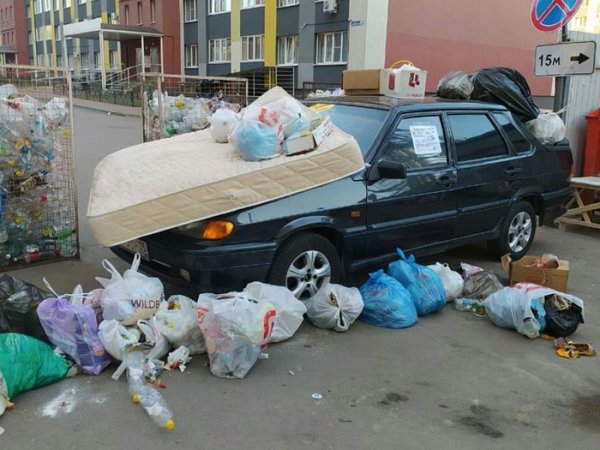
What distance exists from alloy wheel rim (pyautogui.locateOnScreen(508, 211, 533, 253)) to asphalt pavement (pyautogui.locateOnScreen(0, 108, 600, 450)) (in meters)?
1.78

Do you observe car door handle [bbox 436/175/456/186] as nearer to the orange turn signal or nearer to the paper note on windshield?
the paper note on windshield

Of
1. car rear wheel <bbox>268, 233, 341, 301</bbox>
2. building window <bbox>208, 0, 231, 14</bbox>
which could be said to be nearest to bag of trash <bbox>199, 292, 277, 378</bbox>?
car rear wheel <bbox>268, 233, 341, 301</bbox>

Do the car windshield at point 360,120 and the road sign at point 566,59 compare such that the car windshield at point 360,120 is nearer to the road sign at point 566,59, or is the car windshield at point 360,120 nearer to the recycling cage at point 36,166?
the recycling cage at point 36,166

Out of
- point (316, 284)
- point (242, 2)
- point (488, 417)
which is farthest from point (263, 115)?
point (242, 2)

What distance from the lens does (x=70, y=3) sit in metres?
52.8

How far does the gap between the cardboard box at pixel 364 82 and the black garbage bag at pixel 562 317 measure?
9.12 feet

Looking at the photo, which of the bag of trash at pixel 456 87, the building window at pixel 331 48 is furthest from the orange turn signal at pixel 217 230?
the building window at pixel 331 48

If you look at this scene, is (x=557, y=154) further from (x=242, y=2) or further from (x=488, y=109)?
(x=242, y=2)

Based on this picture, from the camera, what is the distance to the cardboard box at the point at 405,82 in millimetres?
5754

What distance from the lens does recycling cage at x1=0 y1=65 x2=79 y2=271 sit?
515cm

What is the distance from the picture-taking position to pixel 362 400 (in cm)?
344

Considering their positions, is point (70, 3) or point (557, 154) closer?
point (557, 154)

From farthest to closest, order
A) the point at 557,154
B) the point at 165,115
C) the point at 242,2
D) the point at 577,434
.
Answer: the point at 242,2 → the point at 165,115 → the point at 557,154 → the point at 577,434

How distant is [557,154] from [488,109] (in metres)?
1.31
